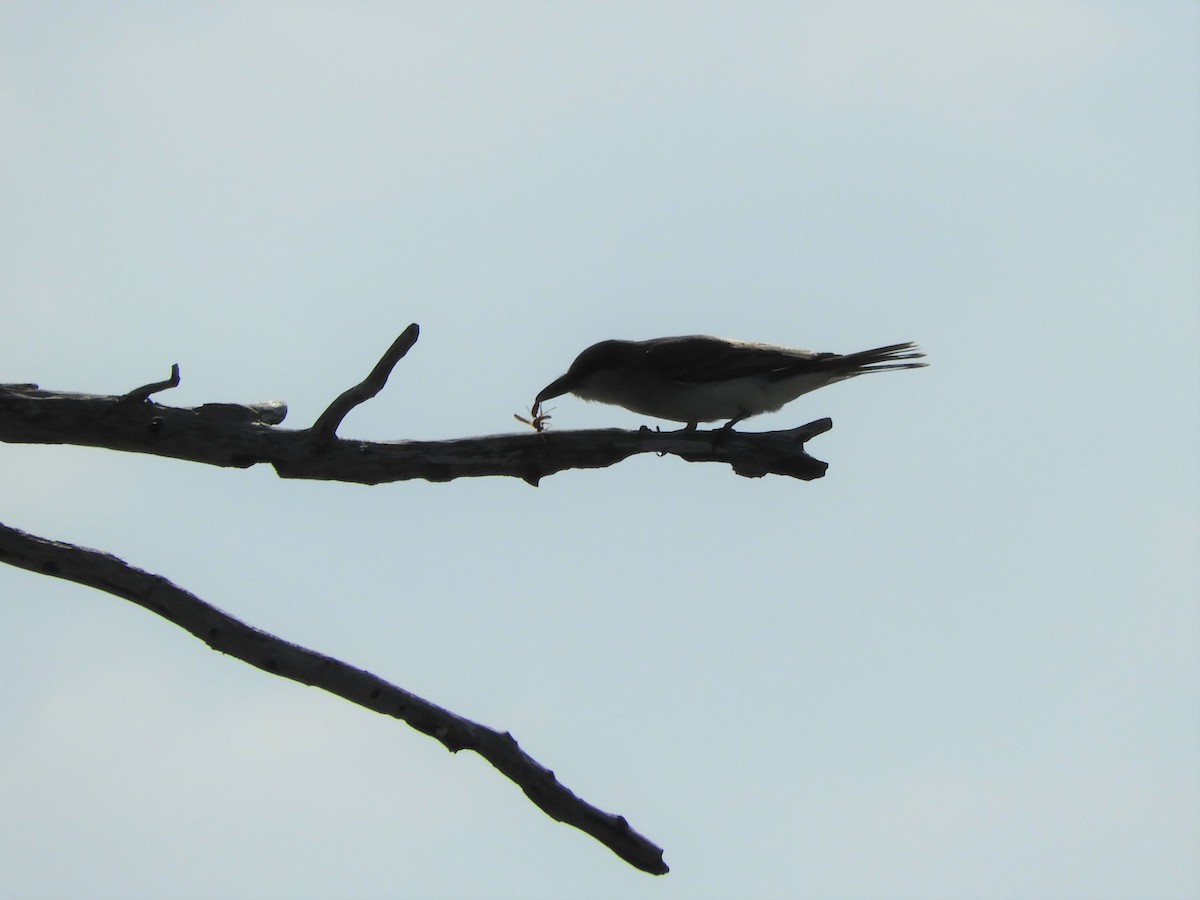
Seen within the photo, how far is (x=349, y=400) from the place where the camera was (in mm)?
6035

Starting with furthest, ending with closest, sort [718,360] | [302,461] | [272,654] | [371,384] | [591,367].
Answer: [591,367] → [718,360] → [302,461] → [371,384] → [272,654]

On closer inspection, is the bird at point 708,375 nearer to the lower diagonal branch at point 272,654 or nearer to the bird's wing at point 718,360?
the bird's wing at point 718,360

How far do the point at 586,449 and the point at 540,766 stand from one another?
1.89 metres

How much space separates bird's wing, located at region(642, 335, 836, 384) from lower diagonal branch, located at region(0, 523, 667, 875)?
4615mm

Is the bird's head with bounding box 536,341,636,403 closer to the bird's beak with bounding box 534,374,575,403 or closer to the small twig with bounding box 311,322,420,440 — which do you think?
the bird's beak with bounding box 534,374,575,403

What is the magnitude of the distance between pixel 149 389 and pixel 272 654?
1.50 metres

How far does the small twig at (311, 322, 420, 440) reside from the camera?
6023mm

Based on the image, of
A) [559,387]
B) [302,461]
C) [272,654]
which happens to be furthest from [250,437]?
[559,387]

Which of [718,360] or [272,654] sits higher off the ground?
[718,360]

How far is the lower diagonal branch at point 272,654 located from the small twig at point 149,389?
81cm

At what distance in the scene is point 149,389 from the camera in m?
6.01

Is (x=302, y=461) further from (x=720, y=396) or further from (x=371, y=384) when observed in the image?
(x=720, y=396)

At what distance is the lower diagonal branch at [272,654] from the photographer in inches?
222

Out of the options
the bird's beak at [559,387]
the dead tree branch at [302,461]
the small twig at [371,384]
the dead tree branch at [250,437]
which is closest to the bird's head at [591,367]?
the bird's beak at [559,387]
